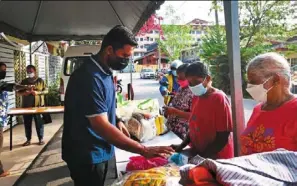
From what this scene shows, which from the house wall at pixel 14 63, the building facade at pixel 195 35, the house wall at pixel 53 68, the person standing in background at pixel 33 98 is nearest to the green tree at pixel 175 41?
the building facade at pixel 195 35

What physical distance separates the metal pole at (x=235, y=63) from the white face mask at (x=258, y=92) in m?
0.07

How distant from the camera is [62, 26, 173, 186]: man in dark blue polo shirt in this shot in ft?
5.81

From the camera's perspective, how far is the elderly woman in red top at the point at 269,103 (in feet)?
4.91

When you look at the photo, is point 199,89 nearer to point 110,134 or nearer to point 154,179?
point 110,134

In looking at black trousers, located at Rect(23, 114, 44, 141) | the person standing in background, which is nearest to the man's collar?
black trousers, located at Rect(23, 114, 44, 141)

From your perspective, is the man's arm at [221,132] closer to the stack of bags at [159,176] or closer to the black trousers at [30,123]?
the stack of bags at [159,176]

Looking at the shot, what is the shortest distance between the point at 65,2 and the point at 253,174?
14.4 ft

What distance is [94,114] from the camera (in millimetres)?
1767

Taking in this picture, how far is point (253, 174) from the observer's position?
3.20ft

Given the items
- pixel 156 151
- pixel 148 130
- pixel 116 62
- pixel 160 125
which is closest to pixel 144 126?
pixel 148 130

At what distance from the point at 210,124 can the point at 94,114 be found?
0.82m

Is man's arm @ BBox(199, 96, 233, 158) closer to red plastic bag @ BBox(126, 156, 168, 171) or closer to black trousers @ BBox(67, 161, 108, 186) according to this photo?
red plastic bag @ BBox(126, 156, 168, 171)

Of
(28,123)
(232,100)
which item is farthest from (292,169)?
(28,123)

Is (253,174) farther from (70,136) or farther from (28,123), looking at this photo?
(28,123)
